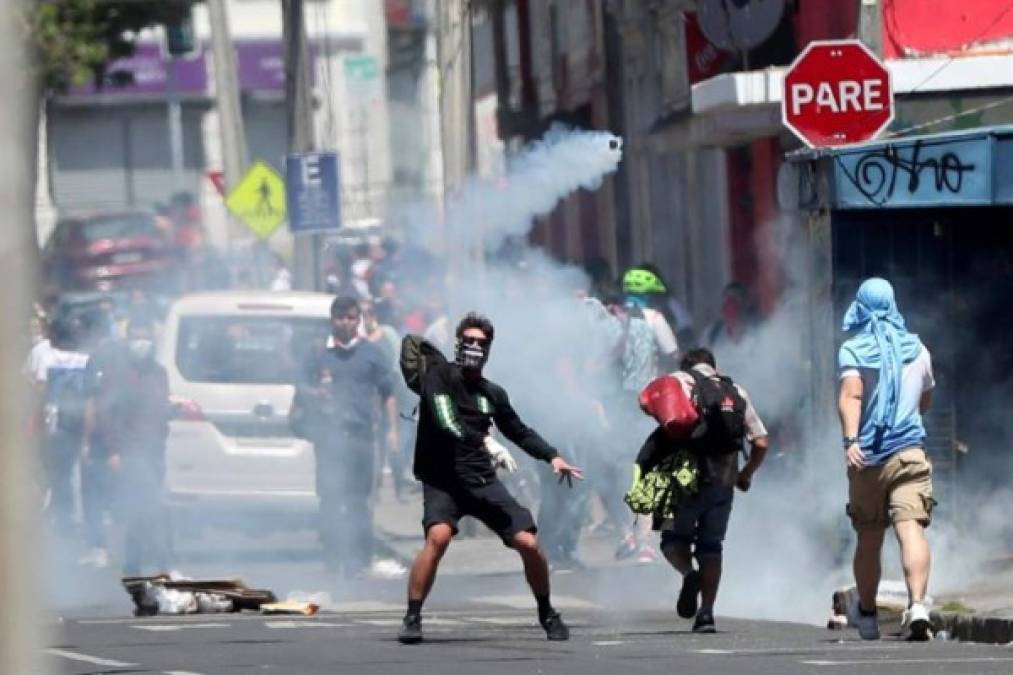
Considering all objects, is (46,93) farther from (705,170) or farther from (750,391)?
(750,391)

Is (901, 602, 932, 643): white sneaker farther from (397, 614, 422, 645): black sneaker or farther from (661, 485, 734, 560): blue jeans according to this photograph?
(397, 614, 422, 645): black sneaker

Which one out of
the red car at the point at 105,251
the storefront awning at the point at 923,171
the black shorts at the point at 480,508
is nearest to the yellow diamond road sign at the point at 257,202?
the red car at the point at 105,251

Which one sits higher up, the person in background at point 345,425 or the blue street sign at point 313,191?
the blue street sign at point 313,191

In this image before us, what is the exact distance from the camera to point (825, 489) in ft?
44.8

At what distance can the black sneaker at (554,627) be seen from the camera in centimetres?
1084

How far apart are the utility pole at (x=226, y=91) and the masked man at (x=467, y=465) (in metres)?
18.7

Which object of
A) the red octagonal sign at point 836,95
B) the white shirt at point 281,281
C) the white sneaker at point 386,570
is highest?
the red octagonal sign at point 836,95

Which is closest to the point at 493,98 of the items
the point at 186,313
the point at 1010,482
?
the point at 186,313

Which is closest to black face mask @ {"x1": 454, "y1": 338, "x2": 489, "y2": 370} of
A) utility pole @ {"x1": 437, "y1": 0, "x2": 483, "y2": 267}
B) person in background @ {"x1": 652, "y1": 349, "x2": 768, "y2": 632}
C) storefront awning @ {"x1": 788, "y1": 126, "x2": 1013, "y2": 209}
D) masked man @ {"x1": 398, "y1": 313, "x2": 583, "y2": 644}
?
masked man @ {"x1": 398, "y1": 313, "x2": 583, "y2": 644}

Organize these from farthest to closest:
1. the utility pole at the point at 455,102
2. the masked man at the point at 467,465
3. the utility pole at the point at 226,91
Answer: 1. the utility pole at the point at 226,91
2. the utility pole at the point at 455,102
3. the masked man at the point at 467,465

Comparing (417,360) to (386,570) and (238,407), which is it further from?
(238,407)

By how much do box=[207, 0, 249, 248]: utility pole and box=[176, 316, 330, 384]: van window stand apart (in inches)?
486

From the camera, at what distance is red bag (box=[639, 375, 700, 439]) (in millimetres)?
11258

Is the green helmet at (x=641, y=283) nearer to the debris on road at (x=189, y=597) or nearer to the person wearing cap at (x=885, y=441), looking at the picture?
the debris on road at (x=189, y=597)
